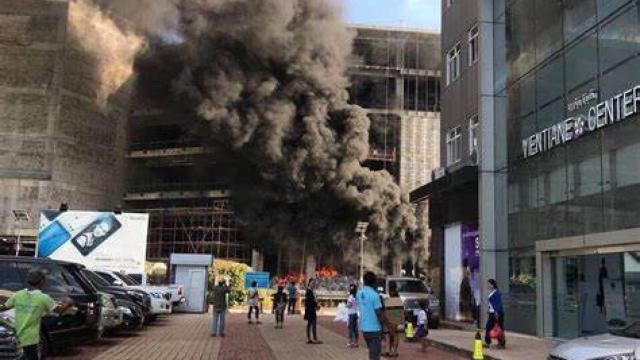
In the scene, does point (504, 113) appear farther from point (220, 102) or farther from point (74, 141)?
point (74, 141)

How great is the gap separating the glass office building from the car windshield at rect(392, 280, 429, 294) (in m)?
3.48

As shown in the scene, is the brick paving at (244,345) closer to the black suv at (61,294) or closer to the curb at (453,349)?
the black suv at (61,294)

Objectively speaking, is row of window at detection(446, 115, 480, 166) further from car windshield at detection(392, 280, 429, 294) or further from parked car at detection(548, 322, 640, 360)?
parked car at detection(548, 322, 640, 360)

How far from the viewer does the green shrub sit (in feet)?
107

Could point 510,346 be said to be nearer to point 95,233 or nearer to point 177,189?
point 95,233

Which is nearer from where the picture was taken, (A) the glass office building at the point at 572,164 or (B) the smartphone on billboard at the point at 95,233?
(A) the glass office building at the point at 572,164

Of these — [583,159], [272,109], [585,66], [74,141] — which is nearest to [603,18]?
[585,66]

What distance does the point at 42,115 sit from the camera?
48562mm

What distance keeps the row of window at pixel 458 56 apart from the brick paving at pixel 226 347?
366 inches

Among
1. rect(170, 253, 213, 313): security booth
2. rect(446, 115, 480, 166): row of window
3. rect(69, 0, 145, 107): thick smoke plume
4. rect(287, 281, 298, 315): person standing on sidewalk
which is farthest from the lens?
rect(69, 0, 145, 107): thick smoke plume

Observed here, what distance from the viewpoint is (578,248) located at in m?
14.8

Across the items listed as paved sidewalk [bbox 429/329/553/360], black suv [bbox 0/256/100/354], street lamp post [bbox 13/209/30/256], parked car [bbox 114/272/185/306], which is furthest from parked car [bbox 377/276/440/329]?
street lamp post [bbox 13/209/30/256]

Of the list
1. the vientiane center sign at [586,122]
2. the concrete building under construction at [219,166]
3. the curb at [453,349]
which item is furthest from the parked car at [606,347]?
the concrete building under construction at [219,166]

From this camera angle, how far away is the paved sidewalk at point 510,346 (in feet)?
41.1
